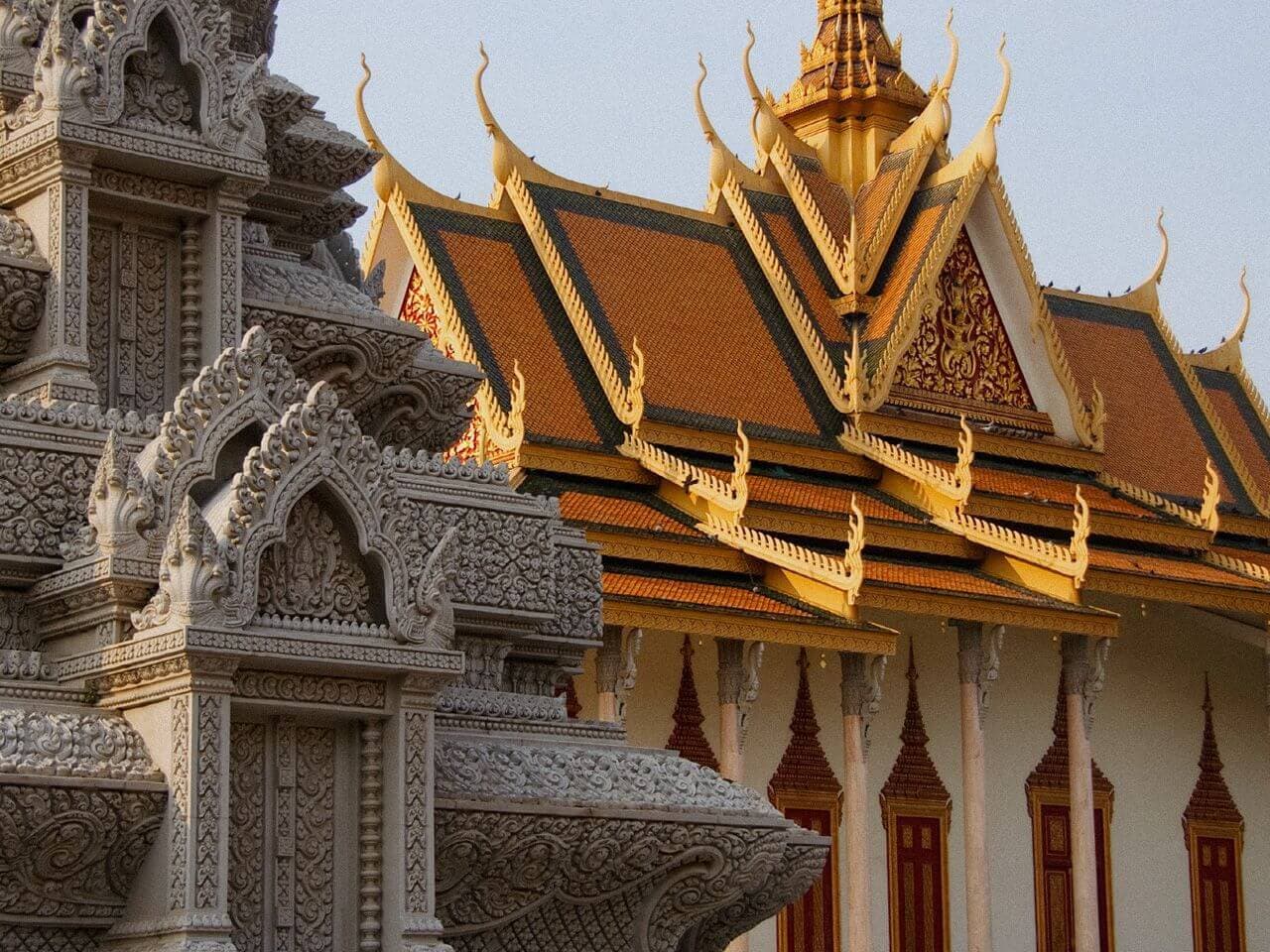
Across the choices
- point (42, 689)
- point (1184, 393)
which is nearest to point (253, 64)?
point (42, 689)

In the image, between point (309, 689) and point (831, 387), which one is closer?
point (309, 689)

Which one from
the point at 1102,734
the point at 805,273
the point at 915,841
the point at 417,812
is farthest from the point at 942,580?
the point at 417,812

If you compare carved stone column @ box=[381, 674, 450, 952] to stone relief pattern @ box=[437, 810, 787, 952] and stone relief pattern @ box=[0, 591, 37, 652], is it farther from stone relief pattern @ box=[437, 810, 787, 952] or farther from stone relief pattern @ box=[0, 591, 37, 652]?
stone relief pattern @ box=[0, 591, 37, 652]

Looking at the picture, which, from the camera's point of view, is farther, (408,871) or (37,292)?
(37,292)

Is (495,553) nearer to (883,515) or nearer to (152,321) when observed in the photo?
(152,321)

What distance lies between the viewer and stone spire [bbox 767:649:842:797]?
2122 centimetres

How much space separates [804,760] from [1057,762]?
2.96 m

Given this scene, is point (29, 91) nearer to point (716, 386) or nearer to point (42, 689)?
point (42, 689)

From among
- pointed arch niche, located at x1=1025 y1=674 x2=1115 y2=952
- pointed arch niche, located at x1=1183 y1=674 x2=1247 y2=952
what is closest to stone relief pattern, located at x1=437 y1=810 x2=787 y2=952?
pointed arch niche, located at x1=1025 y1=674 x2=1115 y2=952

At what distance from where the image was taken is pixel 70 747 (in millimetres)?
4715

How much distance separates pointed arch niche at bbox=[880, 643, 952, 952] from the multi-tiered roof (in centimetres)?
154

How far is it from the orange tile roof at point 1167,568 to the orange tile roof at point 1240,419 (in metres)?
3.93

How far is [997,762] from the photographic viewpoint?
2281 cm

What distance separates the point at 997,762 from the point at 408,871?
18246 mm
